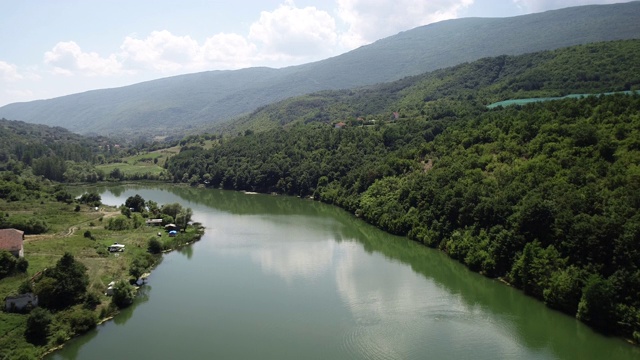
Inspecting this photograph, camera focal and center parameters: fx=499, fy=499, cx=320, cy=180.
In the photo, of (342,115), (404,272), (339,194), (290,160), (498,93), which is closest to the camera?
(404,272)

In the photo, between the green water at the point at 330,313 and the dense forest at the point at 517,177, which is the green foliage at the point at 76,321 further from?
the dense forest at the point at 517,177

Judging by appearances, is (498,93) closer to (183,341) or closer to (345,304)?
(345,304)

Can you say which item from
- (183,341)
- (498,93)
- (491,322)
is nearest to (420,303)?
(491,322)

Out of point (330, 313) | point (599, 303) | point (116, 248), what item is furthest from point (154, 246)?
point (599, 303)

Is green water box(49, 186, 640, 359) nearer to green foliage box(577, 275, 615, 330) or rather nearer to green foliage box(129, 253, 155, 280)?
green foliage box(577, 275, 615, 330)

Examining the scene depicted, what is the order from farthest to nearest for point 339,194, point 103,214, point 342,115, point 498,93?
point 342,115
point 498,93
point 339,194
point 103,214

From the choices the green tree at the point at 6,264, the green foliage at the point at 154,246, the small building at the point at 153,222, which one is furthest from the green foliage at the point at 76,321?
the small building at the point at 153,222

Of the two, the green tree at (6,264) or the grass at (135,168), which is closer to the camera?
the green tree at (6,264)
